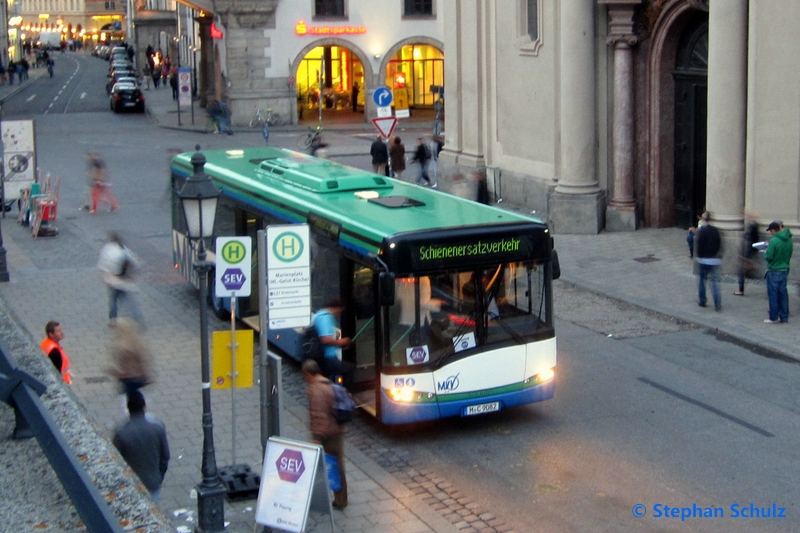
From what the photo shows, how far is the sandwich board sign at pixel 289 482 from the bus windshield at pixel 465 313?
2839 millimetres

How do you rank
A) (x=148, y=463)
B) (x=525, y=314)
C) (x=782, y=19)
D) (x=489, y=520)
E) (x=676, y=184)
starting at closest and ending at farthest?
(x=148, y=463) → (x=489, y=520) → (x=525, y=314) → (x=782, y=19) → (x=676, y=184)

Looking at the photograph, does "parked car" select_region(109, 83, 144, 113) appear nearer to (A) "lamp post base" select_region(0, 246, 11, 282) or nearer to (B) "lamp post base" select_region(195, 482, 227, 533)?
(A) "lamp post base" select_region(0, 246, 11, 282)

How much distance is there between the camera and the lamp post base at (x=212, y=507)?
9.50 m

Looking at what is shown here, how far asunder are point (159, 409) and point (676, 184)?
14.0m

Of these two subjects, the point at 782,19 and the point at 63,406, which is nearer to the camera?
the point at 63,406

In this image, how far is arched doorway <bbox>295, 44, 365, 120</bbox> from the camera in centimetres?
5447

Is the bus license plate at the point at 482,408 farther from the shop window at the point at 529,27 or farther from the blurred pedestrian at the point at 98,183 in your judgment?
the blurred pedestrian at the point at 98,183

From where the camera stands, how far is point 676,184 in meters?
24.1

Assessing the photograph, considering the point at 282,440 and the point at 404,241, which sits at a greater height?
the point at 404,241

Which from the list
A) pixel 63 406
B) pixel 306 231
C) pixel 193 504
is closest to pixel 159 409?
pixel 193 504

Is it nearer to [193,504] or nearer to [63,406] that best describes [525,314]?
[193,504]

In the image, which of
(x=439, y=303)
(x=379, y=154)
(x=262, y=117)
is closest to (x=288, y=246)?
(x=439, y=303)

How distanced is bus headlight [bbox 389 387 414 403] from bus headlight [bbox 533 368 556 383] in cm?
152

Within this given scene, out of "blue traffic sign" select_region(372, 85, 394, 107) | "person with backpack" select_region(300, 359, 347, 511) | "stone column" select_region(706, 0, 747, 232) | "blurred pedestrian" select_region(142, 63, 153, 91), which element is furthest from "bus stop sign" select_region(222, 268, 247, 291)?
"blurred pedestrian" select_region(142, 63, 153, 91)
